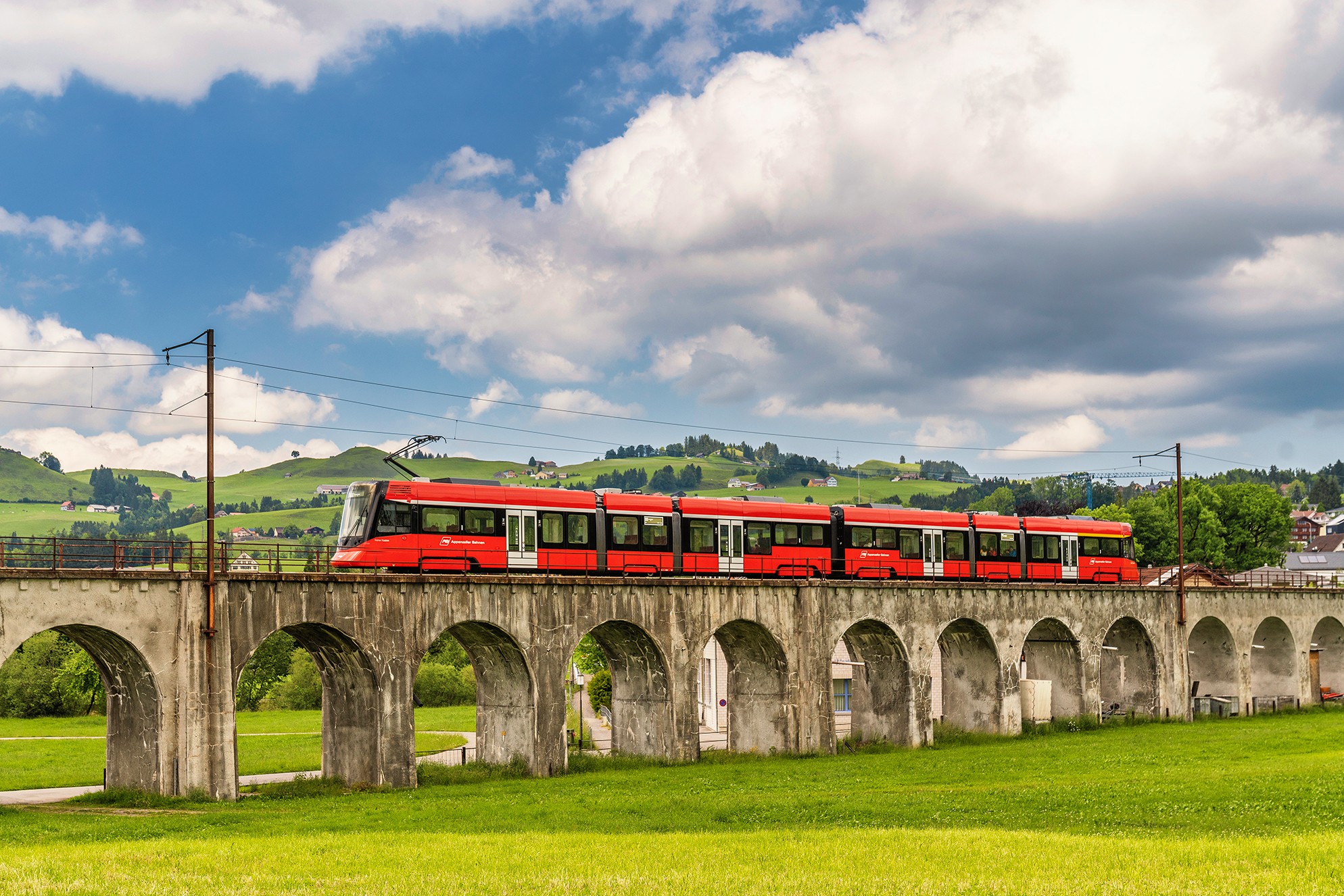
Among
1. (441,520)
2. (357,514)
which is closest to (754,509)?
(441,520)

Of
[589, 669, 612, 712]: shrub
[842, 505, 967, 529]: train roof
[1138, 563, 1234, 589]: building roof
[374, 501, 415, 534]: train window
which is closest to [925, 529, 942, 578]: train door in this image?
[842, 505, 967, 529]: train roof

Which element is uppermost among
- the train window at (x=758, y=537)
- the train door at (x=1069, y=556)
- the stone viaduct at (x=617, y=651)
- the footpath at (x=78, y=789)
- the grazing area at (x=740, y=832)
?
the train window at (x=758, y=537)

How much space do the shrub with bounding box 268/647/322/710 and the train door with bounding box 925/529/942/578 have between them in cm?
5679

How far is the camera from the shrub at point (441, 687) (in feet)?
328

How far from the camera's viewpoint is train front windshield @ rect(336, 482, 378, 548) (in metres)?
41.7

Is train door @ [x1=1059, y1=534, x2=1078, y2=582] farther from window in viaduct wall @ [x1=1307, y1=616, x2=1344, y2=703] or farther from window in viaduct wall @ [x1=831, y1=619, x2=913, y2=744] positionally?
window in viaduct wall @ [x1=1307, y1=616, x2=1344, y2=703]

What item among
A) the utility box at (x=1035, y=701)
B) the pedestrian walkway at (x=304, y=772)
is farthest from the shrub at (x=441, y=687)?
the utility box at (x=1035, y=701)

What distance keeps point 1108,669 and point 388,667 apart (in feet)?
164

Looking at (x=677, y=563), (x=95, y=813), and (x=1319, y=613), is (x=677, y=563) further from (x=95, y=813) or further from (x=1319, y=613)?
(x=1319, y=613)

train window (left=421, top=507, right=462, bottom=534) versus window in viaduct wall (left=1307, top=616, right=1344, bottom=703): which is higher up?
train window (left=421, top=507, right=462, bottom=534)

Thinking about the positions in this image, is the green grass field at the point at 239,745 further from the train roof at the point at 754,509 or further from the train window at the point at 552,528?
the train roof at the point at 754,509

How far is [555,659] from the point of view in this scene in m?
43.7

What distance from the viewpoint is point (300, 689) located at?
95.4 meters

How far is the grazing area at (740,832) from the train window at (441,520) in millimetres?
8939
